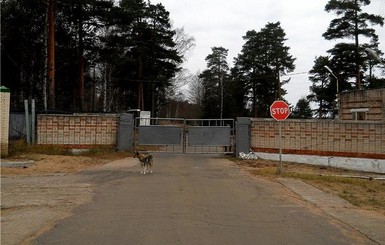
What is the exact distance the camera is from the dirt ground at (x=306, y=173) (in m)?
12.4

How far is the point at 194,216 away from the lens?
335 inches

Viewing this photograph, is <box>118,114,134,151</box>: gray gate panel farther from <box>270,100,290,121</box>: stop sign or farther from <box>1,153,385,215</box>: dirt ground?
<box>270,100,290,121</box>: stop sign

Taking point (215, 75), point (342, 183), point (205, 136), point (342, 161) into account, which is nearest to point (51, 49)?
point (205, 136)

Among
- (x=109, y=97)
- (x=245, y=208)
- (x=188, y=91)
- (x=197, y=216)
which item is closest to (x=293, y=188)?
(x=245, y=208)

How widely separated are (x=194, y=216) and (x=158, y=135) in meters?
13.1

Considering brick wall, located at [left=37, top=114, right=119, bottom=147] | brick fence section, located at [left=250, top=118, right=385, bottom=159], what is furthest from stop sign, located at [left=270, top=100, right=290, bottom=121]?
brick wall, located at [left=37, top=114, right=119, bottom=147]

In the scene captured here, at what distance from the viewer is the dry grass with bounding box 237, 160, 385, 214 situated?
1162cm

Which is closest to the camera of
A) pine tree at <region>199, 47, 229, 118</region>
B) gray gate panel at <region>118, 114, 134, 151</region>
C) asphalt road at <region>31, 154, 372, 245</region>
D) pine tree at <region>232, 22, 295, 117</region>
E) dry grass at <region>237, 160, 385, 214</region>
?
asphalt road at <region>31, 154, 372, 245</region>

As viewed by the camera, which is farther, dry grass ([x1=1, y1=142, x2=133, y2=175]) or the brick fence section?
the brick fence section

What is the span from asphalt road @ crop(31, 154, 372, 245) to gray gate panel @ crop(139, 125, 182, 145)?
24.2 feet

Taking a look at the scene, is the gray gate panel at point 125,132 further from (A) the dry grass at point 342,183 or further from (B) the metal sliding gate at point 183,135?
(A) the dry grass at point 342,183

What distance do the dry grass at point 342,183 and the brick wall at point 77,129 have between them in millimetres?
6659

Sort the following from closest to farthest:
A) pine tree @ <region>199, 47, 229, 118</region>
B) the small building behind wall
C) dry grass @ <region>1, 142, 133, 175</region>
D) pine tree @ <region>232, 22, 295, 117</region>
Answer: dry grass @ <region>1, 142, 133, 175</region> < the small building behind wall < pine tree @ <region>232, 22, 295, 117</region> < pine tree @ <region>199, 47, 229, 118</region>

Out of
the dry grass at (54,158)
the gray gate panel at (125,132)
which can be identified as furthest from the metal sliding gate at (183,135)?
the dry grass at (54,158)
